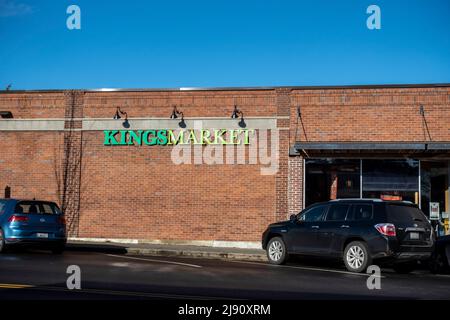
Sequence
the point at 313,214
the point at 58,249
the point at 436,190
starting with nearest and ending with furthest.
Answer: the point at 313,214 < the point at 58,249 < the point at 436,190

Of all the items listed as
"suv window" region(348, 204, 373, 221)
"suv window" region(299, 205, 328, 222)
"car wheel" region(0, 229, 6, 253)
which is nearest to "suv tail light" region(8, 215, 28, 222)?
"car wheel" region(0, 229, 6, 253)

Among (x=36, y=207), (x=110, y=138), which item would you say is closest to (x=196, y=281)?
(x=36, y=207)

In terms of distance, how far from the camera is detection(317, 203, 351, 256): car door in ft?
44.0

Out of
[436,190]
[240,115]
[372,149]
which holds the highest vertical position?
[240,115]

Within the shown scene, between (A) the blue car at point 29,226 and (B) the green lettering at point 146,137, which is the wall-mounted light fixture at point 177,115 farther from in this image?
(A) the blue car at point 29,226

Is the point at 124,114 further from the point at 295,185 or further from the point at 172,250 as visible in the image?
the point at 295,185

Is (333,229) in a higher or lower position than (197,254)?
higher

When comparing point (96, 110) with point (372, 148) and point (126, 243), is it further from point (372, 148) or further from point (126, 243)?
point (372, 148)

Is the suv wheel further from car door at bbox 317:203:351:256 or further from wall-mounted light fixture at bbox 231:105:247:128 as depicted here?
wall-mounted light fixture at bbox 231:105:247:128

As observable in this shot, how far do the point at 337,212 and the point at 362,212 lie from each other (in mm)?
732

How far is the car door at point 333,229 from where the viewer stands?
44.0 feet

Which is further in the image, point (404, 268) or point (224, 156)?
point (224, 156)

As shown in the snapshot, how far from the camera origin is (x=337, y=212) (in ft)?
45.5

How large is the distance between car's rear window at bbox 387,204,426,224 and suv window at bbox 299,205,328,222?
5.92ft
